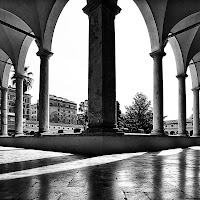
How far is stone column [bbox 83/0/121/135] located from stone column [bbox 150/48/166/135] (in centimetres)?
451

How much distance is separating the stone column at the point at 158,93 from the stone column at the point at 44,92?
5.51 metres

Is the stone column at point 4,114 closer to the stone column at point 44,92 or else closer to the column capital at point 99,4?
the stone column at point 44,92

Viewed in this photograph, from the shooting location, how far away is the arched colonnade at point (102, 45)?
7691mm

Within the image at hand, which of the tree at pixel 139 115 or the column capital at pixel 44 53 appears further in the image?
the tree at pixel 139 115

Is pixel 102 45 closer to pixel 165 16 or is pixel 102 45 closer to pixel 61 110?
pixel 165 16

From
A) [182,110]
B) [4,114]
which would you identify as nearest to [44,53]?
[4,114]

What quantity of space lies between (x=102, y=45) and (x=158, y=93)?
5.18 metres

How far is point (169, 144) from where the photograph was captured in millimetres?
11812

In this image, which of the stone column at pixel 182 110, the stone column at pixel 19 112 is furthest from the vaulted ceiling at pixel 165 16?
the stone column at pixel 19 112

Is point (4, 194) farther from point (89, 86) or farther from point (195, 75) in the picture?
point (195, 75)

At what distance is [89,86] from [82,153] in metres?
2.32

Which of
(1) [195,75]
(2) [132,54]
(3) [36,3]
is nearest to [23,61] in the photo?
(3) [36,3]

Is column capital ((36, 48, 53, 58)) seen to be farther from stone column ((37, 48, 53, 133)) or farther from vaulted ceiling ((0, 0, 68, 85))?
vaulted ceiling ((0, 0, 68, 85))

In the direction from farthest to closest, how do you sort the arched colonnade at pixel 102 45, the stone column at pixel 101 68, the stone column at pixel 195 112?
the stone column at pixel 195 112 → the arched colonnade at pixel 102 45 → the stone column at pixel 101 68
